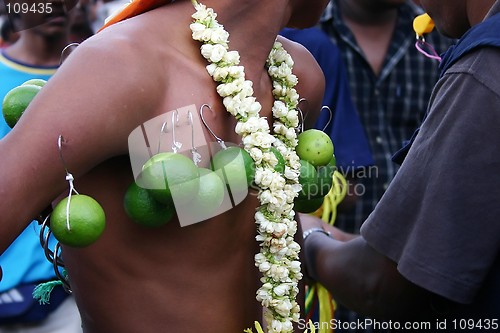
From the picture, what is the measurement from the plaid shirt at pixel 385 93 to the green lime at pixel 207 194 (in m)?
2.17

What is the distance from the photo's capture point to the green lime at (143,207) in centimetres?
169

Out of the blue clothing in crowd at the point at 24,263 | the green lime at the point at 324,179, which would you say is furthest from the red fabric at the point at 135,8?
the blue clothing in crowd at the point at 24,263

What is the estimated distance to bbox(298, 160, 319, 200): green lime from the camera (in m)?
2.05

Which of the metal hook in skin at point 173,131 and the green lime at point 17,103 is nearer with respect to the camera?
the metal hook in skin at point 173,131

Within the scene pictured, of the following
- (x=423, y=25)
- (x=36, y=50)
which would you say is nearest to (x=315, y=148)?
(x=423, y=25)

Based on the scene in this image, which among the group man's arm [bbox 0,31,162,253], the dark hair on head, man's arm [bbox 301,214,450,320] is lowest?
man's arm [bbox 301,214,450,320]

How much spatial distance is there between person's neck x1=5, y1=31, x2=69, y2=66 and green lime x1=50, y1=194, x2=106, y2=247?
1.83 metres

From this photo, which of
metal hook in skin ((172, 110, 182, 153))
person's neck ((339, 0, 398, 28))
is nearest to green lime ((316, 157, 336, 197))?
metal hook in skin ((172, 110, 182, 153))

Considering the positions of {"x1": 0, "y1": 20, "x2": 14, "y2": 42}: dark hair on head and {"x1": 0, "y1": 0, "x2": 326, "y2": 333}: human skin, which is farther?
{"x1": 0, "y1": 20, "x2": 14, "y2": 42}: dark hair on head

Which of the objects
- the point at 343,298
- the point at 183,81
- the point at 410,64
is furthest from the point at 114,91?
the point at 410,64

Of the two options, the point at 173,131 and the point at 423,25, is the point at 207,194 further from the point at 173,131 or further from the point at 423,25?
the point at 423,25

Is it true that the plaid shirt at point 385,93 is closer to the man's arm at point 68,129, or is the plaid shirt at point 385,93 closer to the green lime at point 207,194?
the green lime at point 207,194

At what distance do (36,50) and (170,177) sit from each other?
77.5 inches

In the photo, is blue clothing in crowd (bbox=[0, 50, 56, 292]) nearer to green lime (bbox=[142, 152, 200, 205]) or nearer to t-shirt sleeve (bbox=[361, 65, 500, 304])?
green lime (bbox=[142, 152, 200, 205])
